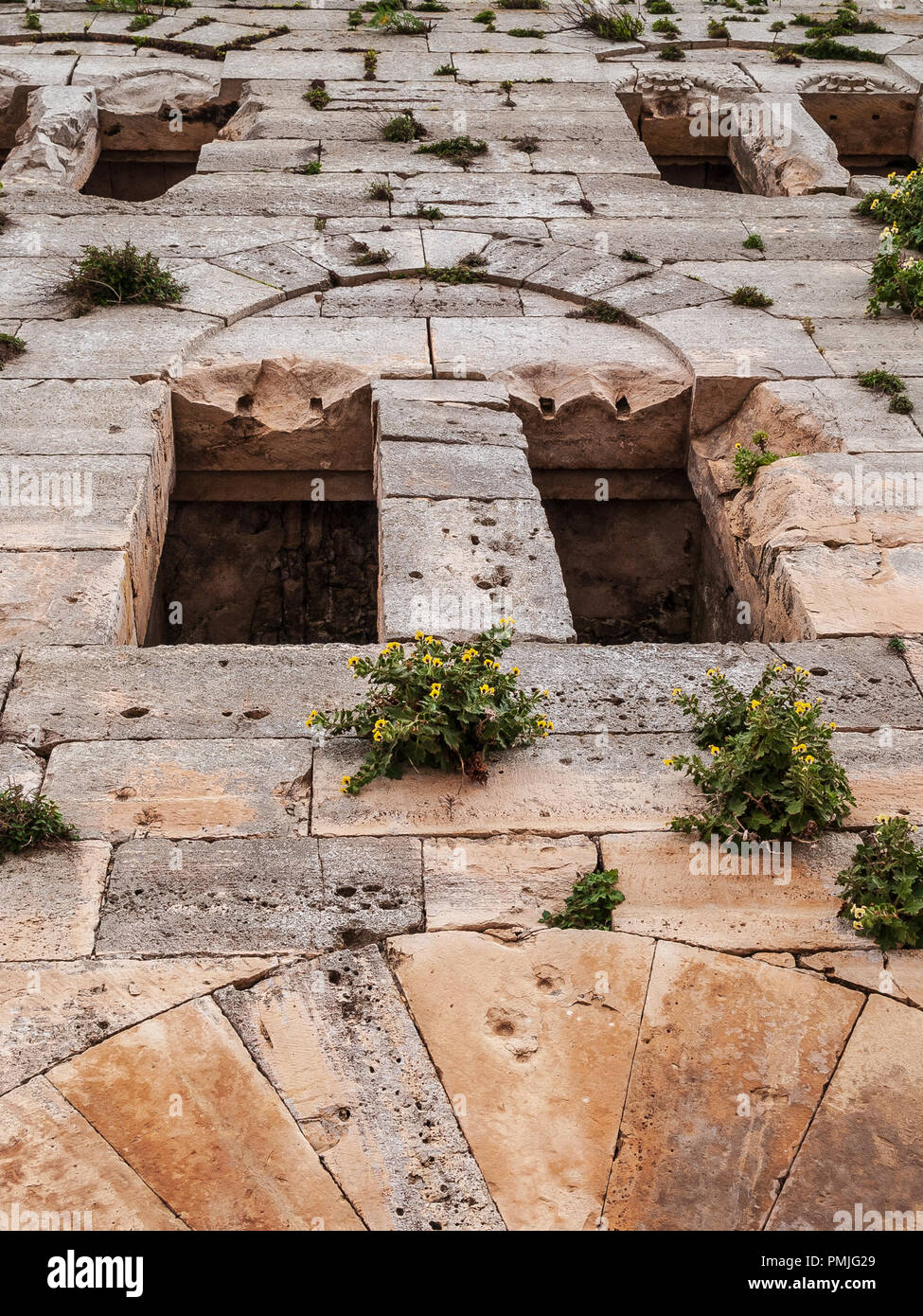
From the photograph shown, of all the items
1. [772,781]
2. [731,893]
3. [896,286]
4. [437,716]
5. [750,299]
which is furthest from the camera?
[750,299]

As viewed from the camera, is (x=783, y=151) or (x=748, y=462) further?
(x=783, y=151)

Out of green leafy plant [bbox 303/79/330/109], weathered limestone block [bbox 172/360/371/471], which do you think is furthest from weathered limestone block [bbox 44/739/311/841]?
green leafy plant [bbox 303/79/330/109]

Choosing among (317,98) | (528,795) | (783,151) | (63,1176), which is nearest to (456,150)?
(317,98)

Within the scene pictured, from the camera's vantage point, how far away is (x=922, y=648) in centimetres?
531

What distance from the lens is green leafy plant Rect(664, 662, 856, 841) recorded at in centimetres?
432

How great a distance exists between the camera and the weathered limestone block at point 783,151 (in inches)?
388

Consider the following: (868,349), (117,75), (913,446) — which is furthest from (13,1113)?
(117,75)

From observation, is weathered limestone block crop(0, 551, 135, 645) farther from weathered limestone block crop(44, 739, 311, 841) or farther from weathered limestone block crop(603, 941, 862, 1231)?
weathered limestone block crop(603, 941, 862, 1231)

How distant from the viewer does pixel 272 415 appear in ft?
23.5

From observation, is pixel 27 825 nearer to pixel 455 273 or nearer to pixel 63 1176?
pixel 63 1176

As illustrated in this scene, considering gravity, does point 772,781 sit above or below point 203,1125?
Result: above

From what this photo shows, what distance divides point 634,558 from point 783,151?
4.41 meters

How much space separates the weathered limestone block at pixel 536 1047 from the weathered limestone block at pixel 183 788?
30.8 inches

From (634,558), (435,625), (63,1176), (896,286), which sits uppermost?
(896,286)
